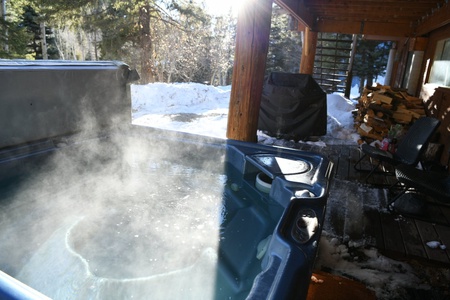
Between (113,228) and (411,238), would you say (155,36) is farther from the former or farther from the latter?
(411,238)

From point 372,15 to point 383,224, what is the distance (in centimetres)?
511

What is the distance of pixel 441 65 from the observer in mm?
5125

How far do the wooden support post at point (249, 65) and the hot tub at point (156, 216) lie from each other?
0.76m

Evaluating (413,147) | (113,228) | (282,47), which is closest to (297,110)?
(413,147)

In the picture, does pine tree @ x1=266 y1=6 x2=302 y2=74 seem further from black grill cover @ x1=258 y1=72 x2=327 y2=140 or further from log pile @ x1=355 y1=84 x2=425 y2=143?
black grill cover @ x1=258 y1=72 x2=327 y2=140

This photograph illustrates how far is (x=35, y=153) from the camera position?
2.40 m

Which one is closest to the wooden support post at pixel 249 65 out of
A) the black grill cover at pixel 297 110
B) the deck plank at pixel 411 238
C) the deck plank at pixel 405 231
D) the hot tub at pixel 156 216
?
the hot tub at pixel 156 216

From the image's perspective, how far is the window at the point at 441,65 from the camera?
190 inches

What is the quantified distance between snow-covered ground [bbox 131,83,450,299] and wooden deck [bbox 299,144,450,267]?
93 millimetres

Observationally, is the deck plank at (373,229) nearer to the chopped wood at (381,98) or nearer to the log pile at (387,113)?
the log pile at (387,113)

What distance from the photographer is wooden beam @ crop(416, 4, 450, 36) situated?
461 centimetres

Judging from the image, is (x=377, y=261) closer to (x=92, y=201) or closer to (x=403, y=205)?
(x=403, y=205)

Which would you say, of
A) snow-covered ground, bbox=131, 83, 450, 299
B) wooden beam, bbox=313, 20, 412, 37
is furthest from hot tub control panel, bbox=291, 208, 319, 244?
wooden beam, bbox=313, 20, 412, 37

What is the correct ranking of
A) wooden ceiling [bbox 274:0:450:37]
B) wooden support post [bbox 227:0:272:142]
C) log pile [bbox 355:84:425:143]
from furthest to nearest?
log pile [bbox 355:84:425:143] → wooden ceiling [bbox 274:0:450:37] → wooden support post [bbox 227:0:272:142]
